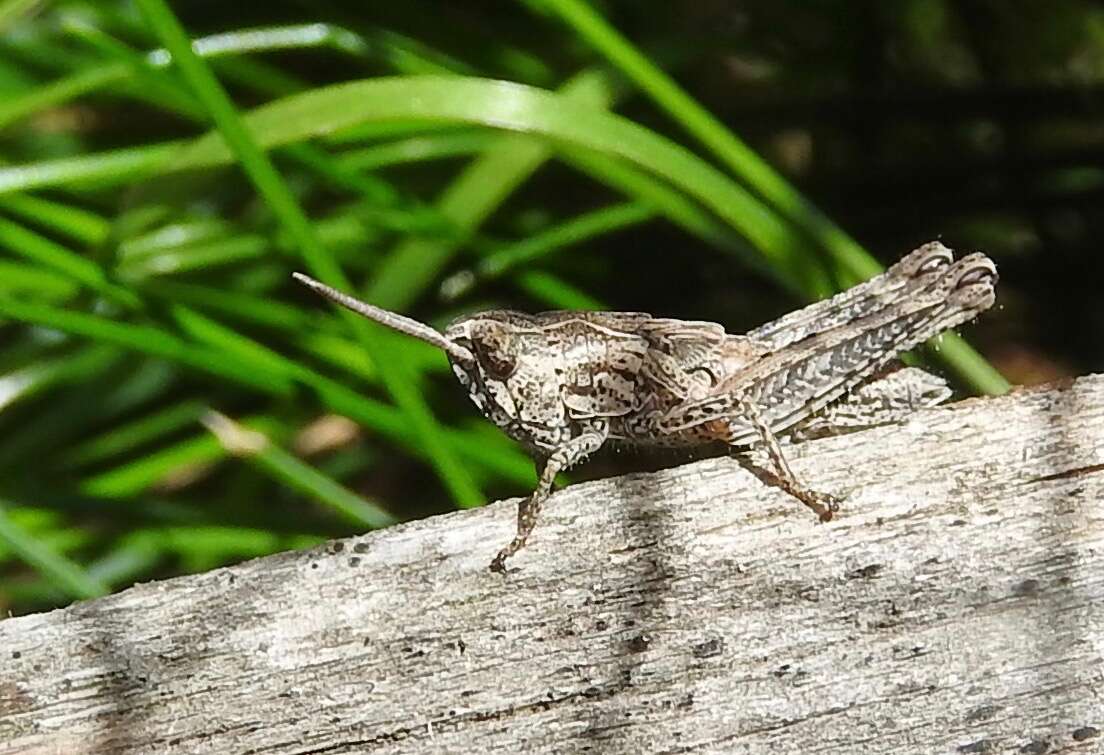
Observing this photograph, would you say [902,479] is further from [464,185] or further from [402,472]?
[402,472]

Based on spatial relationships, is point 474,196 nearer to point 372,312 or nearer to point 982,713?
point 372,312

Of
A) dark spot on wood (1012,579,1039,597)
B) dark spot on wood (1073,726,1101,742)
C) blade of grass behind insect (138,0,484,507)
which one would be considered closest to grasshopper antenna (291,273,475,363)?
blade of grass behind insect (138,0,484,507)

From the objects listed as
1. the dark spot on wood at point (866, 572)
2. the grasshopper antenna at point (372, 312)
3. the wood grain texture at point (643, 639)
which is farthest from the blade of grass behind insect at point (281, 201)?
the dark spot on wood at point (866, 572)

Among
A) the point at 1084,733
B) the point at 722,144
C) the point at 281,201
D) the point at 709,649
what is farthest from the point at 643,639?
the point at 722,144

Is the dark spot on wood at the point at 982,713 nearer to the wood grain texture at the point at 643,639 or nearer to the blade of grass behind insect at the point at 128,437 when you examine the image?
the wood grain texture at the point at 643,639

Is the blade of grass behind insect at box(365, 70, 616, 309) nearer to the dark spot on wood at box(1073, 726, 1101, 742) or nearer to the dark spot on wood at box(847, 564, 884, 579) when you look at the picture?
the dark spot on wood at box(847, 564, 884, 579)

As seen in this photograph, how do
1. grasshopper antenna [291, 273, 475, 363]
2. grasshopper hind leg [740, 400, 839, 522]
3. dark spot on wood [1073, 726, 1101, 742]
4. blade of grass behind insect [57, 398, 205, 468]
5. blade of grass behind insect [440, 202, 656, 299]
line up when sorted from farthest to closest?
1. blade of grass behind insect [57, 398, 205, 468]
2. blade of grass behind insect [440, 202, 656, 299]
3. grasshopper antenna [291, 273, 475, 363]
4. grasshopper hind leg [740, 400, 839, 522]
5. dark spot on wood [1073, 726, 1101, 742]

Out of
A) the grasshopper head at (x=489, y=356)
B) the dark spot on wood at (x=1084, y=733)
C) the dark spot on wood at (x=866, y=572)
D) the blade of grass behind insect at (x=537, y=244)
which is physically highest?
the blade of grass behind insect at (x=537, y=244)
